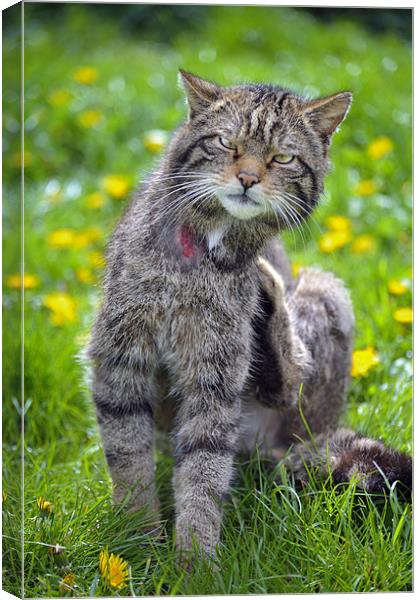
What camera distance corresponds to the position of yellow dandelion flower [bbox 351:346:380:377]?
3.24m

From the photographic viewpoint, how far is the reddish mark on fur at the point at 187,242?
2389mm

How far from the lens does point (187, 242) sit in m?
2.39

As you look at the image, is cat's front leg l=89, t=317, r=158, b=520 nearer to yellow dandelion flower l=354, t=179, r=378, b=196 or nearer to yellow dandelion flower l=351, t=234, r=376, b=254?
yellow dandelion flower l=351, t=234, r=376, b=254

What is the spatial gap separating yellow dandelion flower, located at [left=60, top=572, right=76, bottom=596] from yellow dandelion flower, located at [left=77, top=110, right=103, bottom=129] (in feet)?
10.5

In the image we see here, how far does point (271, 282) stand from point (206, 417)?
0.47 metres

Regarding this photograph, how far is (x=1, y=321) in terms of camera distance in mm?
2311

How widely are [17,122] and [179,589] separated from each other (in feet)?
4.03

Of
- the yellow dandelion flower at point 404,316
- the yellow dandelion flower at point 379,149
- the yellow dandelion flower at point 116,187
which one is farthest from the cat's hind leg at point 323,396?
the yellow dandelion flower at point 379,149

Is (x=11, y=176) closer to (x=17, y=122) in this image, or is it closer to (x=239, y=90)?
(x=17, y=122)

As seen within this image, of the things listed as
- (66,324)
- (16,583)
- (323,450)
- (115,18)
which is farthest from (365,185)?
(16,583)

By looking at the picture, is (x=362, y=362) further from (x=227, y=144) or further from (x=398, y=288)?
(x=227, y=144)

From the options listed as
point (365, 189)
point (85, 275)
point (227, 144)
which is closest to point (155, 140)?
point (85, 275)

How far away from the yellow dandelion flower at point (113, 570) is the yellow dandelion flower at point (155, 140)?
8.99 ft

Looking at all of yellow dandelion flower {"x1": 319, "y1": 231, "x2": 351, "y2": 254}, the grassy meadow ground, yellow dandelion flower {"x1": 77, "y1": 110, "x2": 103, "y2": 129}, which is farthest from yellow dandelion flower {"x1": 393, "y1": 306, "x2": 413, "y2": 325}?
yellow dandelion flower {"x1": 77, "y1": 110, "x2": 103, "y2": 129}
